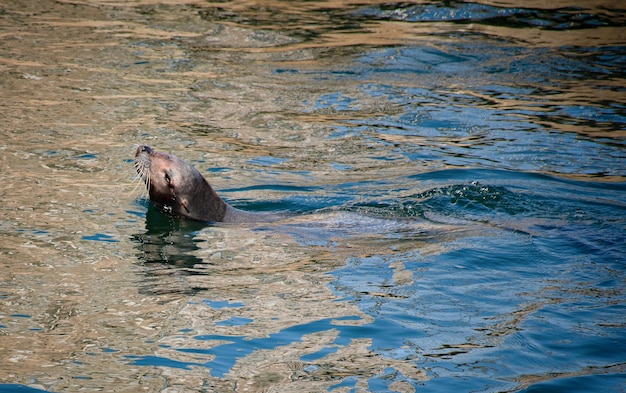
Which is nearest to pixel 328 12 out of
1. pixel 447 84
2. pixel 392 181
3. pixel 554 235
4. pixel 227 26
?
pixel 227 26

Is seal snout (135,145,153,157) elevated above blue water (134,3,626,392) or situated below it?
above

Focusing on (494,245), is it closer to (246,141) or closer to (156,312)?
(156,312)

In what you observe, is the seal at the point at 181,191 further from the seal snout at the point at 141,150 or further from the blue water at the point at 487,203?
the blue water at the point at 487,203

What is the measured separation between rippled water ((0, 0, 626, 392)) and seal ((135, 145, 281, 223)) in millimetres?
169

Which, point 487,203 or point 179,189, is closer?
point 179,189

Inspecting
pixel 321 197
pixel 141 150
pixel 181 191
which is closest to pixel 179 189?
pixel 181 191

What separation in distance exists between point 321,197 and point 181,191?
141 centimetres

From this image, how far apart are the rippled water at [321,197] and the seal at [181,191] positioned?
0.17 m

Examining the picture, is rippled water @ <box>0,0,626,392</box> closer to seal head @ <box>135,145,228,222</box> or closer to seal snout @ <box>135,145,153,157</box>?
seal head @ <box>135,145,228,222</box>

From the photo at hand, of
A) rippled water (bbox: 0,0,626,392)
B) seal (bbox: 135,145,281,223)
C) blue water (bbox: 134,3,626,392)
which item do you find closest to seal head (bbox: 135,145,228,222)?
seal (bbox: 135,145,281,223)

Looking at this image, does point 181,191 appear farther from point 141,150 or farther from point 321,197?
point 321,197

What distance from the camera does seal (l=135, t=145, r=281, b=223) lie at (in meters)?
7.12

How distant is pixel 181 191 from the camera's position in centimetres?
713

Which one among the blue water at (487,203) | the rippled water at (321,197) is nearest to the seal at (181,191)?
the rippled water at (321,197)
